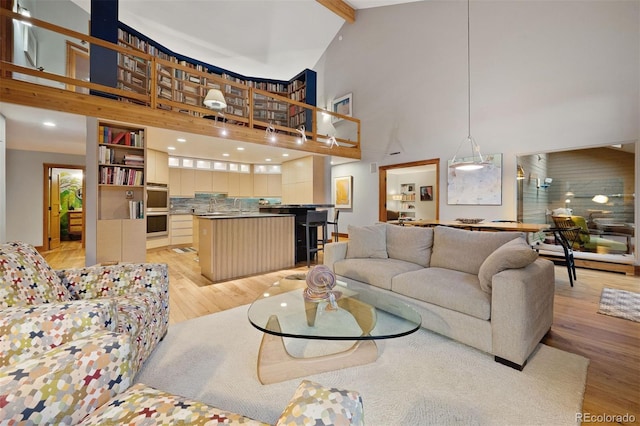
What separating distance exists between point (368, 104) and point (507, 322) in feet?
22.0

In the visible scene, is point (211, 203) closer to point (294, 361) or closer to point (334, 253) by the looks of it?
point (334, 253)

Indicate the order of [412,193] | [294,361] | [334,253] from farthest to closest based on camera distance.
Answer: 1. [412,193]
2. [334,253]
3. [294,361]

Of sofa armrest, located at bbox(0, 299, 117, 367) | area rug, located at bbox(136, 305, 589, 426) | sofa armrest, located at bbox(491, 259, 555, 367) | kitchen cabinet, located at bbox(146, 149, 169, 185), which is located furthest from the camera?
kitchen cabinet, located at bbox(146, 149, 169, 185)

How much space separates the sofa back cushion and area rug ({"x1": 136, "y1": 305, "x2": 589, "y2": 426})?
2.45ft

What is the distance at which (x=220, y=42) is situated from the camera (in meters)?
6.89

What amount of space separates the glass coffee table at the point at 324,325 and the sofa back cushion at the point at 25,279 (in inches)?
41.5

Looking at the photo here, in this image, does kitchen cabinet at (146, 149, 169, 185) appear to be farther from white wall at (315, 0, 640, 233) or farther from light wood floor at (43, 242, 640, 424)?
white wall at (315, 0, 640, 233)

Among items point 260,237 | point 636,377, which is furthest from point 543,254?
point 260,237

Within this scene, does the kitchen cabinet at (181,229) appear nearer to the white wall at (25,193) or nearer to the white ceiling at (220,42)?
the white ceiling at (220,42)

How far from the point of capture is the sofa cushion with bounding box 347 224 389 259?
9.95 ft

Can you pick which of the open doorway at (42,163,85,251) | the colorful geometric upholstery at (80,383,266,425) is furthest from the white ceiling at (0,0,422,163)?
the colorful geometric upholstery at (80,383,266,425)

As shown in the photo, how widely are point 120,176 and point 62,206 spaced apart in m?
5.24

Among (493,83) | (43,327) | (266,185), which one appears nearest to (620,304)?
(493,83)

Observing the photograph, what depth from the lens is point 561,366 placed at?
1768 millimetres
